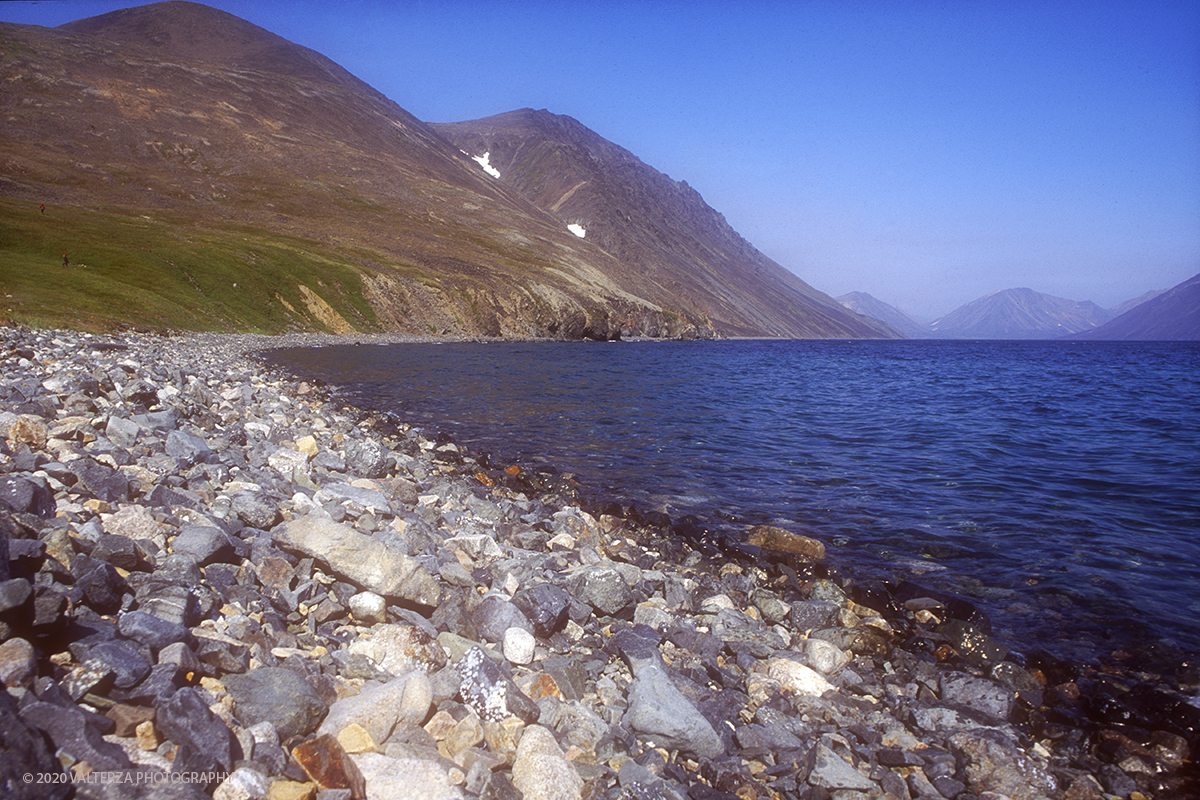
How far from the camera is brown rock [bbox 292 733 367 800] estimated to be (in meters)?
4.19

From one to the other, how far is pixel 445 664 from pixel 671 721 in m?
2.32

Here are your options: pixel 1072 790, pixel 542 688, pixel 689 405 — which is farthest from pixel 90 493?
pixel 689 405

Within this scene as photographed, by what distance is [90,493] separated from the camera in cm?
716

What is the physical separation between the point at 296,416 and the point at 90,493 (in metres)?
12.5

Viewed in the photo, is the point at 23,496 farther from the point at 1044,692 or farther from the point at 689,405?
the point at 689,405

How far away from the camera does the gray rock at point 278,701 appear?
4613mm

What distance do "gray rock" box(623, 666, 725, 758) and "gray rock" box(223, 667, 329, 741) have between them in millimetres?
2900

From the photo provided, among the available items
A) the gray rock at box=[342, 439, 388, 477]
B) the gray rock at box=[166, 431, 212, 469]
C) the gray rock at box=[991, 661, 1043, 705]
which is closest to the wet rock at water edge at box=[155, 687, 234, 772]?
the gray rock at box=[166, 431, 212, 469]

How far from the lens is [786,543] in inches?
483

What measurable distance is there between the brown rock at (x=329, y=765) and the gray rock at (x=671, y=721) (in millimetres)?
2708

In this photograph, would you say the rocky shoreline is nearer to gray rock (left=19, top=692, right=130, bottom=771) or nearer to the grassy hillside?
gray rock (left=19, top=692, right=130, bottom=771)

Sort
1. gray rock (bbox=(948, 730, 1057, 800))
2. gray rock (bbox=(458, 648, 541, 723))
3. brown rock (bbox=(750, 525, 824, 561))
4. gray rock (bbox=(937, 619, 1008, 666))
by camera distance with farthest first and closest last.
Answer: brown rock (bbox=(750, 525, 824, 561)) < gray rock (bbox=(937, 619, 1008, 666)) < gray rock (bbox=(948, 730, 1057, 800)) < gray rock (bbox=(458, 648, 541, 723))

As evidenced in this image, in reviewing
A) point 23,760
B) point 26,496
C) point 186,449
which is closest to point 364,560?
point 26,496

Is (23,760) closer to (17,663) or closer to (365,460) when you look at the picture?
(17,663)
